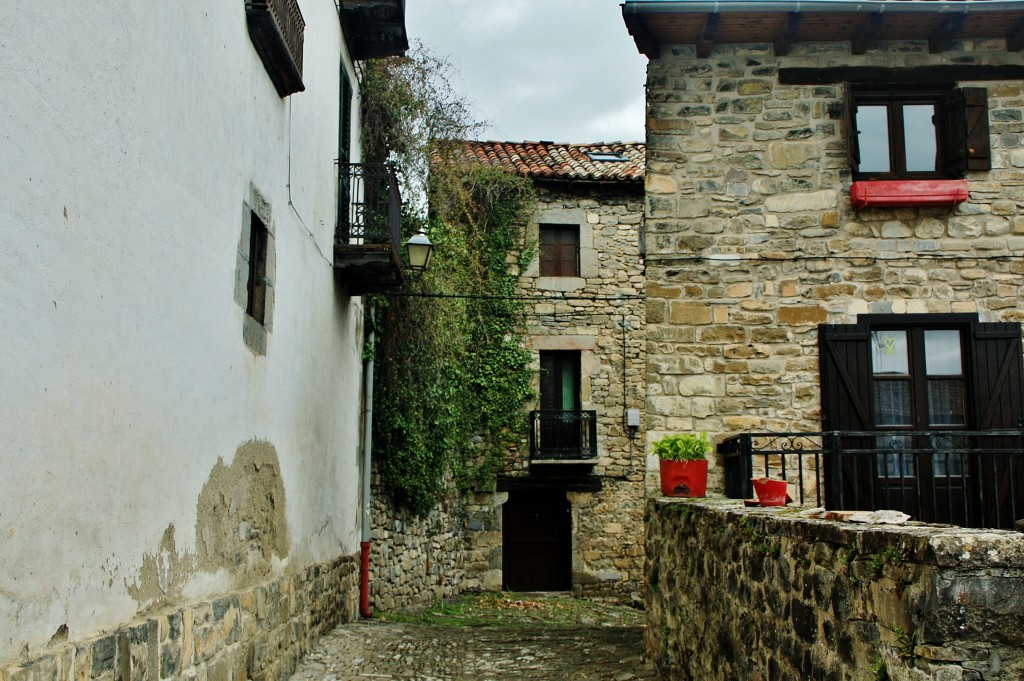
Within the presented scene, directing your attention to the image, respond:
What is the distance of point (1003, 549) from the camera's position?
8.89ft

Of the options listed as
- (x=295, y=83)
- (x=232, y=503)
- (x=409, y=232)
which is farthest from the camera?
(x=409, y=232)

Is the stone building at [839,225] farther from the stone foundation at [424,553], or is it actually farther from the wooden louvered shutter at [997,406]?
the stone foundation at [424,553]

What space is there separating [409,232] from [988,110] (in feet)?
22.9

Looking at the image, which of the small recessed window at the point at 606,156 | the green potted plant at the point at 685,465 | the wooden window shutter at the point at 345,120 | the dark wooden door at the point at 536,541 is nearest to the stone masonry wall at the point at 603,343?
the dark wooden door at the point at 536,541

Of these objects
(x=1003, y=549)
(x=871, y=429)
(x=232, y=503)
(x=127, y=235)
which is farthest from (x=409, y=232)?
(x=1003, y=549)

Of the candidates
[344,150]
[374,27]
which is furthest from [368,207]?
[374,27]

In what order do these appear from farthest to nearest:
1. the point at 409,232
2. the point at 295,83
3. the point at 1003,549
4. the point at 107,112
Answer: the point at 409,232 < the point at 295,83 < the point at 107,112 < the point at 1003,549

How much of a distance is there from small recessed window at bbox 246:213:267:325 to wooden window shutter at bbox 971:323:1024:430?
5609mm

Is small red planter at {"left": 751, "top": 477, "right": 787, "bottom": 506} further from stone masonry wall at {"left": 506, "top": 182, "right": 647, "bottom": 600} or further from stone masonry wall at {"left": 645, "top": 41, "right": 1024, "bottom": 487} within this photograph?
stone masonry wall at {"left": 506, "top": 182, "right": 647, "bottom": 600}

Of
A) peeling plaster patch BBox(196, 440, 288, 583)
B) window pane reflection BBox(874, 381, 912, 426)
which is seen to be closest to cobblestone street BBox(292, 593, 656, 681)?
peeling plaster patch BBox(196, 440, 288, 583)

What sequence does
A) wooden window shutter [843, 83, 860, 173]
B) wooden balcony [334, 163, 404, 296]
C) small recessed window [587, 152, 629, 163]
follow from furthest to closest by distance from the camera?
small recessed window [587, 152, 629, 163] < wooden balcony [334, 163, 404, 296] < wooden window shutter [843, 83, 860, 173]

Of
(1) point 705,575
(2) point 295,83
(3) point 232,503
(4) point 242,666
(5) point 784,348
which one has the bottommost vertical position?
(4) point 242,666

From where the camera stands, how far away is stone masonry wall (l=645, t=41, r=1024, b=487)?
821 cm

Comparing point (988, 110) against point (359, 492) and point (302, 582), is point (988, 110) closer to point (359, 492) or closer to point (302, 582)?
point (302, 582)
